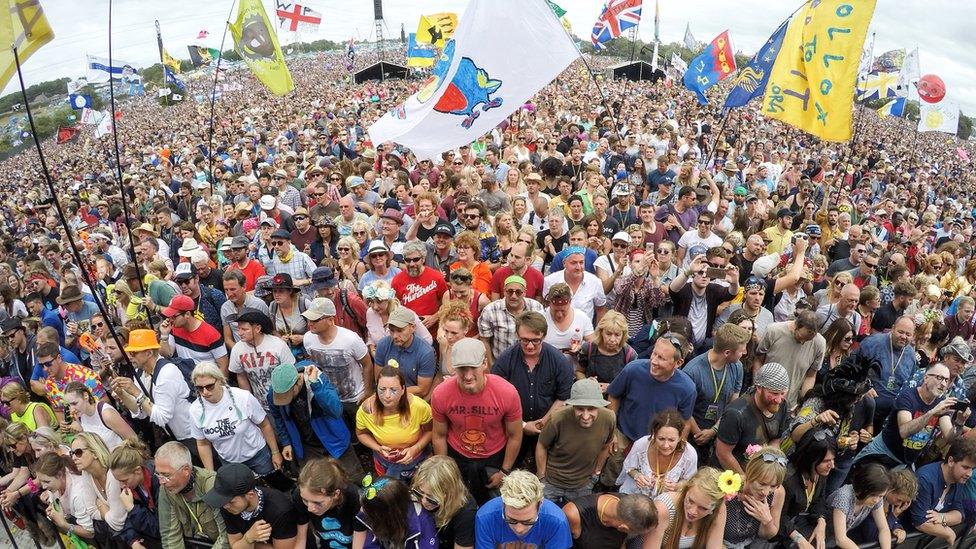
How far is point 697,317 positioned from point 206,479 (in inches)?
165

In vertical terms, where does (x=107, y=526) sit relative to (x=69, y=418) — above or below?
below

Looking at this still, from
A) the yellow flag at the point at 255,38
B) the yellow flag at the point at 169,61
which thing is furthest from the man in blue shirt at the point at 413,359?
the yellow flag at the point at 169,61

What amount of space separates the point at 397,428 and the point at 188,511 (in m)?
1.39

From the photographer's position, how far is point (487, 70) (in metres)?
6.73

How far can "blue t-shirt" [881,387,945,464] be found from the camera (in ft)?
14.3

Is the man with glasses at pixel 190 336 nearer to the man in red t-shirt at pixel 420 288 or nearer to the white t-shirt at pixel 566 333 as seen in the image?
the man in red t-shirt at pixel 420 288

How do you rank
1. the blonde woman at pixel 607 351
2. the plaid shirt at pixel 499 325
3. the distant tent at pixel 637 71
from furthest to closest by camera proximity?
the distant tent at pixel 637 71
the plaid shirt at pixel 499 325
the blonde woman at pixel 607 351

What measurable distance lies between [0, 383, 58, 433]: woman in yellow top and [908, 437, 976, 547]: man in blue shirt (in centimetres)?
678

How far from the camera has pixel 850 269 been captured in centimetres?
669

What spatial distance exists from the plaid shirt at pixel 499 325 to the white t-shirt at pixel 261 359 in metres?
1.57

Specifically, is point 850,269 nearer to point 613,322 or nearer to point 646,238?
point 646,238

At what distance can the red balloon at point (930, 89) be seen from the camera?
20234 mm

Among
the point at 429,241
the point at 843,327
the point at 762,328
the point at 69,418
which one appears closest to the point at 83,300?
the point at 69,418

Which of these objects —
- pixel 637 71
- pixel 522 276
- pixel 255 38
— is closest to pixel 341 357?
pixel 522 276
